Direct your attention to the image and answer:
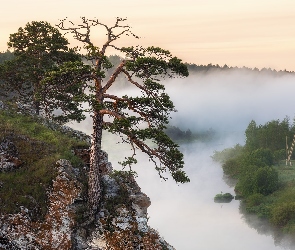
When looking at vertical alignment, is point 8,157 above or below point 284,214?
below

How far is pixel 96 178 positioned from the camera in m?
20.1

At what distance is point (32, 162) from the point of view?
21.1m

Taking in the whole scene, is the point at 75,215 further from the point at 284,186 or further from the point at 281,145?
the point at 281,145

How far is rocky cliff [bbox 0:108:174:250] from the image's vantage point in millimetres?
17672

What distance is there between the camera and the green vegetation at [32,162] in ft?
60.6

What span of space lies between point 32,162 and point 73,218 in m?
4.35

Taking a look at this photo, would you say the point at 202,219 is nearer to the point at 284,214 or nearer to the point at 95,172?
the point at 284,214

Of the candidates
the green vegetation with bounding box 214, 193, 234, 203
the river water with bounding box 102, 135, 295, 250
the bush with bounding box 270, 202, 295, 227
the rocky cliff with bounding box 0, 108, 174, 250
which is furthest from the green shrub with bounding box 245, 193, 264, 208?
the rocky cliff with bounding box 0, 108, 174, 250

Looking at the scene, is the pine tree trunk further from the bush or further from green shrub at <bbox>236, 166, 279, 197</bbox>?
green shrub at <bbox>236, 166, 279, 197</bbox>

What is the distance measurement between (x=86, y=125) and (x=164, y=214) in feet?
284

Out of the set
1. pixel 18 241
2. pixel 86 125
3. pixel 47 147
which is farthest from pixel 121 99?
pixel 86 125

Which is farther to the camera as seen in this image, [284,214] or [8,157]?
[284,214]

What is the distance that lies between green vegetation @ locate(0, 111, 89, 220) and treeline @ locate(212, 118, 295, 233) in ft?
164

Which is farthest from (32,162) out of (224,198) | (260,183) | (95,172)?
(224,198)
